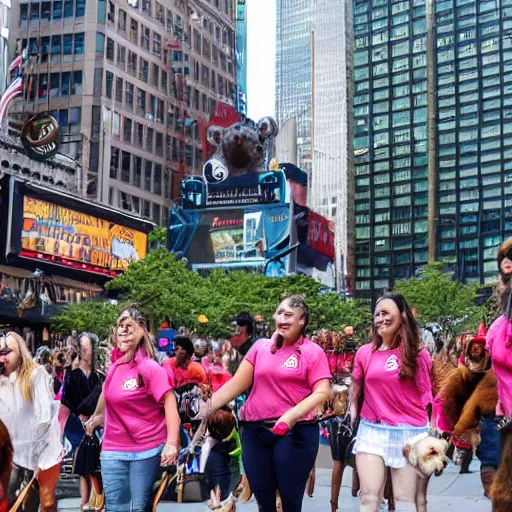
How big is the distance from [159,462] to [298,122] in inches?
6201

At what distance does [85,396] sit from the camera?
871cm

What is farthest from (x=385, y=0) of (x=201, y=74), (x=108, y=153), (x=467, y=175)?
(x=108, y=153)

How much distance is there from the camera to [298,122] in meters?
162

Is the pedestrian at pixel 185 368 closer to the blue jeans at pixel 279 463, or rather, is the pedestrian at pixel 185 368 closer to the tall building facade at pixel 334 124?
the blue jeans at pixel 279 463

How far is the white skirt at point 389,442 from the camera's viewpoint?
613 centimetres

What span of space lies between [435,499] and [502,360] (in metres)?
5.82

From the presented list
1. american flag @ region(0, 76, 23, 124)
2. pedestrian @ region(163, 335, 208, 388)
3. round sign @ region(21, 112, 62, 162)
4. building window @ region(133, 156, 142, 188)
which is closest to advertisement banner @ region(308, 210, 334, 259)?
building window @ region(133, 156, 142, 188)

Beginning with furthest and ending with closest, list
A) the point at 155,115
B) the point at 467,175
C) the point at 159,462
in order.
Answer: the point at 467,175 → the point at 155,115 → the point at 159,462

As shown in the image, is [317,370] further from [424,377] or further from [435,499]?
[435,499]

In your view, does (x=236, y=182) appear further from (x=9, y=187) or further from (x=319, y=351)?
(x=319, y=351)

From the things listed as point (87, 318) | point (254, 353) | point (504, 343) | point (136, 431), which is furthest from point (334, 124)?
point (504, 343)

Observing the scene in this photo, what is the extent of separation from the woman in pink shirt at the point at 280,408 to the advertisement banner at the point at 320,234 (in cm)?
8049

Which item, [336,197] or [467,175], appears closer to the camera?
[467,175]

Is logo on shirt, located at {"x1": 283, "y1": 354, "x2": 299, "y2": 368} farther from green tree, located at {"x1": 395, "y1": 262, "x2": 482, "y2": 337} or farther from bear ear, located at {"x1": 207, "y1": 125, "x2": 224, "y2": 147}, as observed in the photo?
bear ear, located at {"x1": 207, "y1": 125, "x2": 224, "y2": 147}
